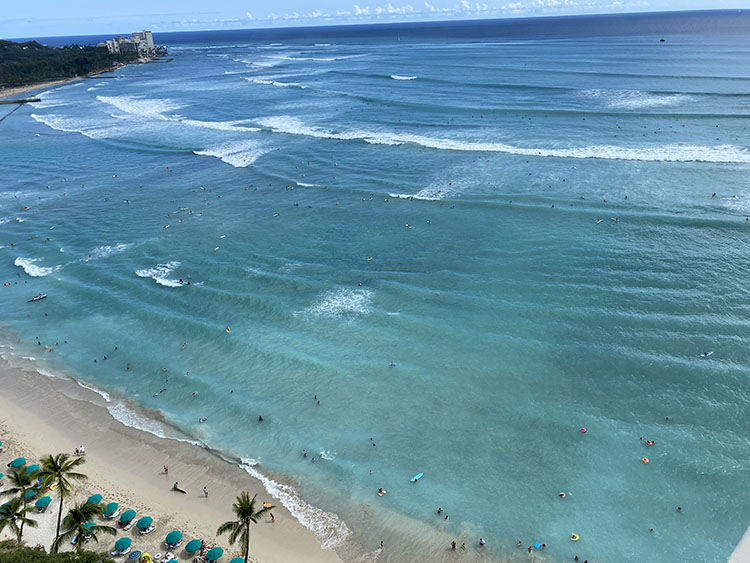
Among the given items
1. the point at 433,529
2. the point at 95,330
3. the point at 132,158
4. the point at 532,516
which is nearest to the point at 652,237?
the point at 532,516

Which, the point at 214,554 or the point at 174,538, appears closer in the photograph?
the point at 214,554

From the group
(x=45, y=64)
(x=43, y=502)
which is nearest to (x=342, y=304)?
(x=43, y=502)

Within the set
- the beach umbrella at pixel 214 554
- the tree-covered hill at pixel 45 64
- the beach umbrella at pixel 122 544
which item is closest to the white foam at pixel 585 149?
the beach umbrella at pixel 214 554

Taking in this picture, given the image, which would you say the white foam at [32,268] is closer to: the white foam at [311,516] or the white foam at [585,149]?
the white foam at [311,516]

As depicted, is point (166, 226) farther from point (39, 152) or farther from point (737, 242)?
point (737, 242)

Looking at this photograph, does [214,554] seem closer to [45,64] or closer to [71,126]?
[71,126]
